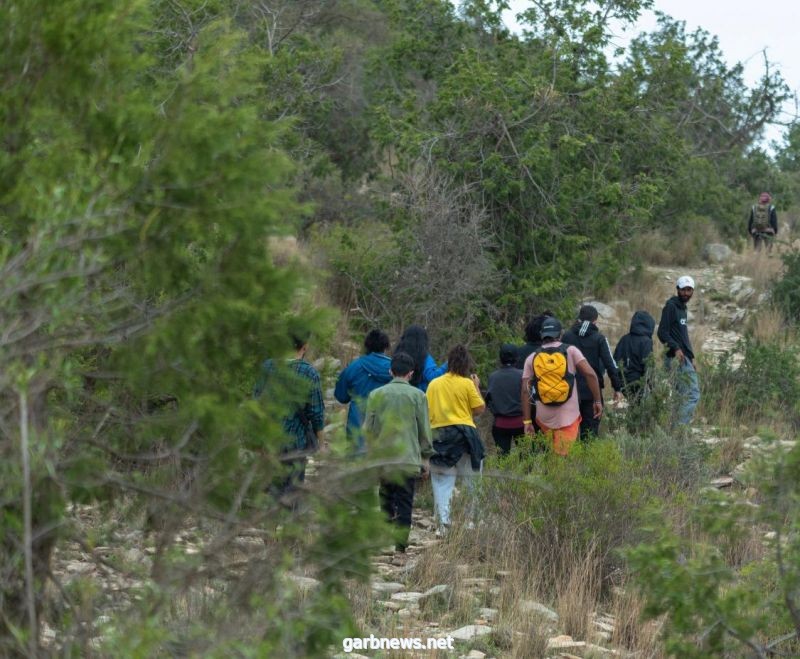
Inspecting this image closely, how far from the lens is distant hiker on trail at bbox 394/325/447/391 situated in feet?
32.0

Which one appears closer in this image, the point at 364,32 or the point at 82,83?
the point at 82,83

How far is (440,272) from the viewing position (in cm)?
1343

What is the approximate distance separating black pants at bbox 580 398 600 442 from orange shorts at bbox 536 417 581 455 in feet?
2.28

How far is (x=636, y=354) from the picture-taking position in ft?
40.4

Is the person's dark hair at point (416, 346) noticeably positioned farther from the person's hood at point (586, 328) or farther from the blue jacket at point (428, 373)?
the person's hood at point (586, 328)

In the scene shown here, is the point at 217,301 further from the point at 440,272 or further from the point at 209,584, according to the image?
the point at 440,272

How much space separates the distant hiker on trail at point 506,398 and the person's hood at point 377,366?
141cm

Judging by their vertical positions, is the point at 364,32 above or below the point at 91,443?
above

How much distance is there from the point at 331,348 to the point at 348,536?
9984 mm

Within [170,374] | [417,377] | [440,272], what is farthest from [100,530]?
[440,272]

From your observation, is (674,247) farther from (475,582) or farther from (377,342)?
(475,582)

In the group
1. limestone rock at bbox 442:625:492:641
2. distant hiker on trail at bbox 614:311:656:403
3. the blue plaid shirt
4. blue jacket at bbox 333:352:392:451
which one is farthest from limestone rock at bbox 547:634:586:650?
distant hiker on trail at bbox 614:311:656:403

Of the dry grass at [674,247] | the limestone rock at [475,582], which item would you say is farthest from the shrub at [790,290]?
the limestone rock at [475,582]

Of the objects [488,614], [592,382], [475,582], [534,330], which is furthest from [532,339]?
[488,614]
